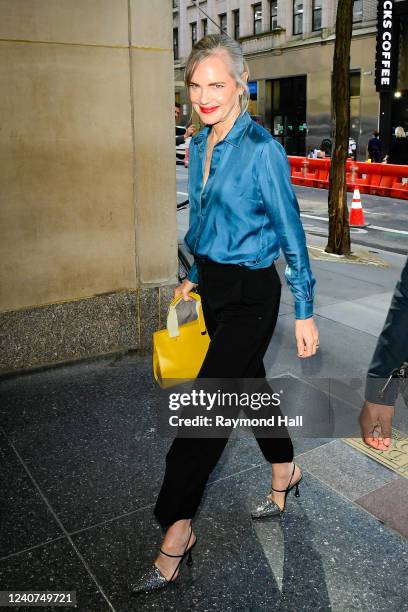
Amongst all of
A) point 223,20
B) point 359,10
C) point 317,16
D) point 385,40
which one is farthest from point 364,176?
point 223,20

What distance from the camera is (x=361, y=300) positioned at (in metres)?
7.07

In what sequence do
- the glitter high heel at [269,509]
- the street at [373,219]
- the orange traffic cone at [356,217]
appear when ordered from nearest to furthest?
the glitter high heel at [269,509] → the street at [373,219] → the orange traffic cone at [356,217]

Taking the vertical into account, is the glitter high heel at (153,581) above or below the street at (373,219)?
below

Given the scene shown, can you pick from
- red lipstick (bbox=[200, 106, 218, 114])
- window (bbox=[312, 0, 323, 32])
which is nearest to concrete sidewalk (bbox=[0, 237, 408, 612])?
red lipstick (bbox=[200, 106, 218, 114])

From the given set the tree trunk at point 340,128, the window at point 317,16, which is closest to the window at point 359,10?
the window at point 317,16

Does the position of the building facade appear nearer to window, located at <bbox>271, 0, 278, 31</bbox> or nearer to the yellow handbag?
window, located at <bbox>271, 0, 278, 31</bbox>

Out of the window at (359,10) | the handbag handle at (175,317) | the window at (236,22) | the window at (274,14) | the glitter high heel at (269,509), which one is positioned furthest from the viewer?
the window at (236,22)

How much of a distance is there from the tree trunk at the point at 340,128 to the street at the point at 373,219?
1.46m

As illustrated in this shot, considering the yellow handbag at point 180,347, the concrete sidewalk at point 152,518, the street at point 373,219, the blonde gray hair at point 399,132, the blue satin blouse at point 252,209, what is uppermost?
the blonde gray hair at point 399,132

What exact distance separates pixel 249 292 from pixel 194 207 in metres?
0.45

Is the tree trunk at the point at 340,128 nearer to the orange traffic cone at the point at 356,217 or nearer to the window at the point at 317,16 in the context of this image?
the orange traffic cone at the point at 356,217

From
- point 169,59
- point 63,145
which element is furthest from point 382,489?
point 169,59

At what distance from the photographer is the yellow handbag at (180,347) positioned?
295 cm

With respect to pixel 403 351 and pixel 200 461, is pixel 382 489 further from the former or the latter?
pixel 403 351
